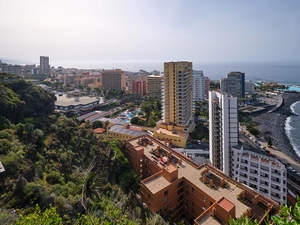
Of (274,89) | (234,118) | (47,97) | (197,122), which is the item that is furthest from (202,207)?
(274,89)

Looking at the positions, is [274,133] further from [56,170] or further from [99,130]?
[56,170]

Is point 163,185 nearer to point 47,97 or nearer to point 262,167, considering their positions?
point 262,167

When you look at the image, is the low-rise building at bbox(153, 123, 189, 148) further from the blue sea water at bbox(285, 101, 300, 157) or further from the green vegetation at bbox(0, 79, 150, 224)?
the blue sea water at bbox(285, 101, 300, 157)

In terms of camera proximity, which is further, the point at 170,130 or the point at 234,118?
the point at 170,130

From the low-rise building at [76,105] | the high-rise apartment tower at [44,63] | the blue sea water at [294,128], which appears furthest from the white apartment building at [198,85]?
the high-rise apartment tower at [44,63]

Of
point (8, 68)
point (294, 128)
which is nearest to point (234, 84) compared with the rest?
point (294, 128)

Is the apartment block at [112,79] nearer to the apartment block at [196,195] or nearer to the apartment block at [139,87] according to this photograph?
the apartment block at [139,87]
